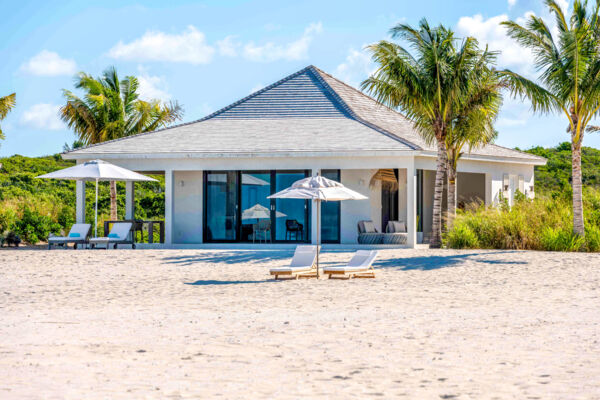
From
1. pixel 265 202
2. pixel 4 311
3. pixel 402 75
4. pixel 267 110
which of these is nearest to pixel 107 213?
pixel 267 110

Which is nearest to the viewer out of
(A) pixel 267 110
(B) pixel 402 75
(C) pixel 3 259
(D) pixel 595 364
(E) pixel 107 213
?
(D) pixel 595 364

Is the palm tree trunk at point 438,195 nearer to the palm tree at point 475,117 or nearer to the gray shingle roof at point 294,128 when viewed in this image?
the palm tree at point 475,117

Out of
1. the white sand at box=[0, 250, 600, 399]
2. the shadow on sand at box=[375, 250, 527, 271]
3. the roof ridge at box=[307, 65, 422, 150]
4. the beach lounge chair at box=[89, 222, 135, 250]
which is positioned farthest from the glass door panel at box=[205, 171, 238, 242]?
the white sand at box=[0, 250, 600, 399]

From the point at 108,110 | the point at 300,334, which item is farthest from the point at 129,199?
the point at 300,334

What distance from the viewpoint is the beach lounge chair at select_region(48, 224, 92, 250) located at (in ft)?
73.6

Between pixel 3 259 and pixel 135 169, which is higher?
pixel 135 169

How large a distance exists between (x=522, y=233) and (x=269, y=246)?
7619mm

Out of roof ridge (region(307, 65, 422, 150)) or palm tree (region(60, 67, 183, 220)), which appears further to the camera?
palm tree (region(60, 67, 183, 220))

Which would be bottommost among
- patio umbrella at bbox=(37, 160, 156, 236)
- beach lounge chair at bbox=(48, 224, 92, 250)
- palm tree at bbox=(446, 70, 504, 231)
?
beach lounge chair at bbox=(48, 224, 92, 250)

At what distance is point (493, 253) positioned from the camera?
65.2 feet

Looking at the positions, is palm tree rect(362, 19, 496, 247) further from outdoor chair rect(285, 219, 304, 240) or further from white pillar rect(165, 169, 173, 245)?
white pillar rect(165, 169, 173, 245)

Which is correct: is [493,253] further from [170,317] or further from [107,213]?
[107,213]

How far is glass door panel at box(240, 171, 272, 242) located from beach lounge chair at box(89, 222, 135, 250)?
148 inches

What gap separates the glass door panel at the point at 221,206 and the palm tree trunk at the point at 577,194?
1057 cm
